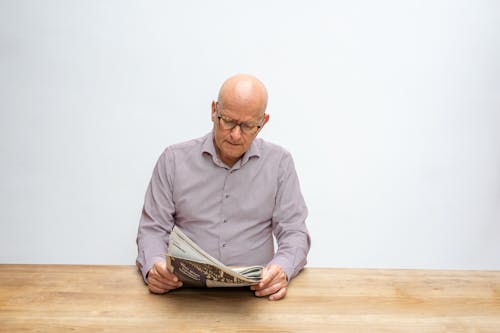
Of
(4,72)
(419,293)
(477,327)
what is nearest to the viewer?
(477,327)

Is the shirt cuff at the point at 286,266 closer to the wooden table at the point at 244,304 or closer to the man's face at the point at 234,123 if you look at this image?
the wooden table at the point at 244,304

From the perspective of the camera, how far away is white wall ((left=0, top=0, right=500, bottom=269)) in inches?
100

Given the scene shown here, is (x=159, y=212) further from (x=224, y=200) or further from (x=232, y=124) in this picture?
(x=232, y=124)

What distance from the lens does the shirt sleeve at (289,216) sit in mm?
1715

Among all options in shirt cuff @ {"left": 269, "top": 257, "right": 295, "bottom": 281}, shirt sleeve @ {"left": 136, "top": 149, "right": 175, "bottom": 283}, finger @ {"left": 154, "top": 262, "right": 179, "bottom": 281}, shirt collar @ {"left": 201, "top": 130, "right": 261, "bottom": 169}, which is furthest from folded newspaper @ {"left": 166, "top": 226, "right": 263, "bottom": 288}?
shirt collar @ {"left": 201, "top": 130, "right": 261, "bottom": 169}

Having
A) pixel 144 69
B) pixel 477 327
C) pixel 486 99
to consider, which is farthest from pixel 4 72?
pixel 486 99

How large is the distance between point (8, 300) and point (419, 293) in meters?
1.28

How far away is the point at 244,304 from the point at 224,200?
0.54 meters

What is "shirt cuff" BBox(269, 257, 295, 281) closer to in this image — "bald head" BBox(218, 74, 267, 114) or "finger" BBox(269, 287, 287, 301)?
"finger" BBox(269, 287, 287, 301)

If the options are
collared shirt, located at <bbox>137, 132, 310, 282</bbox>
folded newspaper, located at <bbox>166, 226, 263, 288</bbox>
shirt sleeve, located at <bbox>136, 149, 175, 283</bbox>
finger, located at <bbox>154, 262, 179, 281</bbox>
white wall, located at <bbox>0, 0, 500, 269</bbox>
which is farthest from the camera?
white wall, located at <bbox>0, 0, 500, 269</bbox>

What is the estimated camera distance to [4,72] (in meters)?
2.53

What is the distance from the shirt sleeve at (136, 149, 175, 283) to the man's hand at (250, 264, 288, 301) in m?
0.40

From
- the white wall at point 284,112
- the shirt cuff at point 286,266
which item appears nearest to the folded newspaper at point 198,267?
the shirt cuff at point 286,266

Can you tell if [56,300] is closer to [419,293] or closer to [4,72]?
[419,293]
